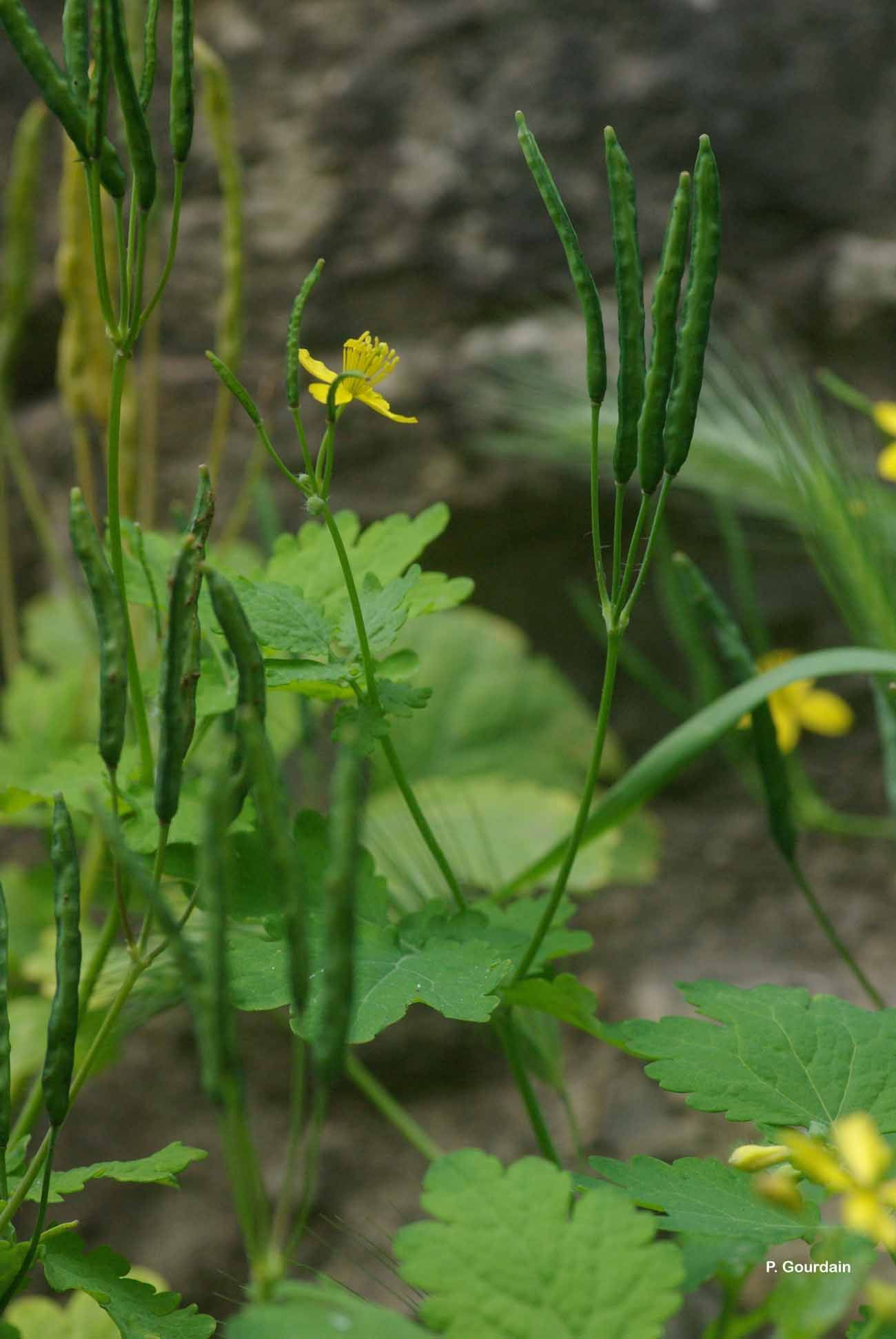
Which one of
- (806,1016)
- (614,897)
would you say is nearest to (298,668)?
(806,1016)

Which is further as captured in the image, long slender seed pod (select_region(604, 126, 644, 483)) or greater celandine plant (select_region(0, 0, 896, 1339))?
long slender seed pod (select_region(604, 126, 644, 483))

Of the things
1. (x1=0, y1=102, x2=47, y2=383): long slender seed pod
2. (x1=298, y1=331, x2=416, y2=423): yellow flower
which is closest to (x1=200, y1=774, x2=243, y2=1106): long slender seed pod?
(x1=298, y1=331, x2=416, y2=423): yellow flower

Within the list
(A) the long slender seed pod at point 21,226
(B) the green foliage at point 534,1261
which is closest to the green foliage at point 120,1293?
(B) the green foliage at point 534,1261

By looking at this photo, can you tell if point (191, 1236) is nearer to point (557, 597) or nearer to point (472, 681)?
point (472, 681)

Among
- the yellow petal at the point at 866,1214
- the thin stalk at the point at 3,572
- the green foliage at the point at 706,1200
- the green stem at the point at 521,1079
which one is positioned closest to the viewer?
the yellow petal at the point at 866,1214

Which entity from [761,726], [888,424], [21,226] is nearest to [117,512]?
[761,726]

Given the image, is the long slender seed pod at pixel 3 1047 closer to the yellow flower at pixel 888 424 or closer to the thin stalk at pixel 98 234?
the thin stalk at pixel 98 234

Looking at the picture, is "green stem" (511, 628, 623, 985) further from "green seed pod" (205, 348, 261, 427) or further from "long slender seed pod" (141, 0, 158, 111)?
"long slender seed pod" (141, 0, 158, 111)
